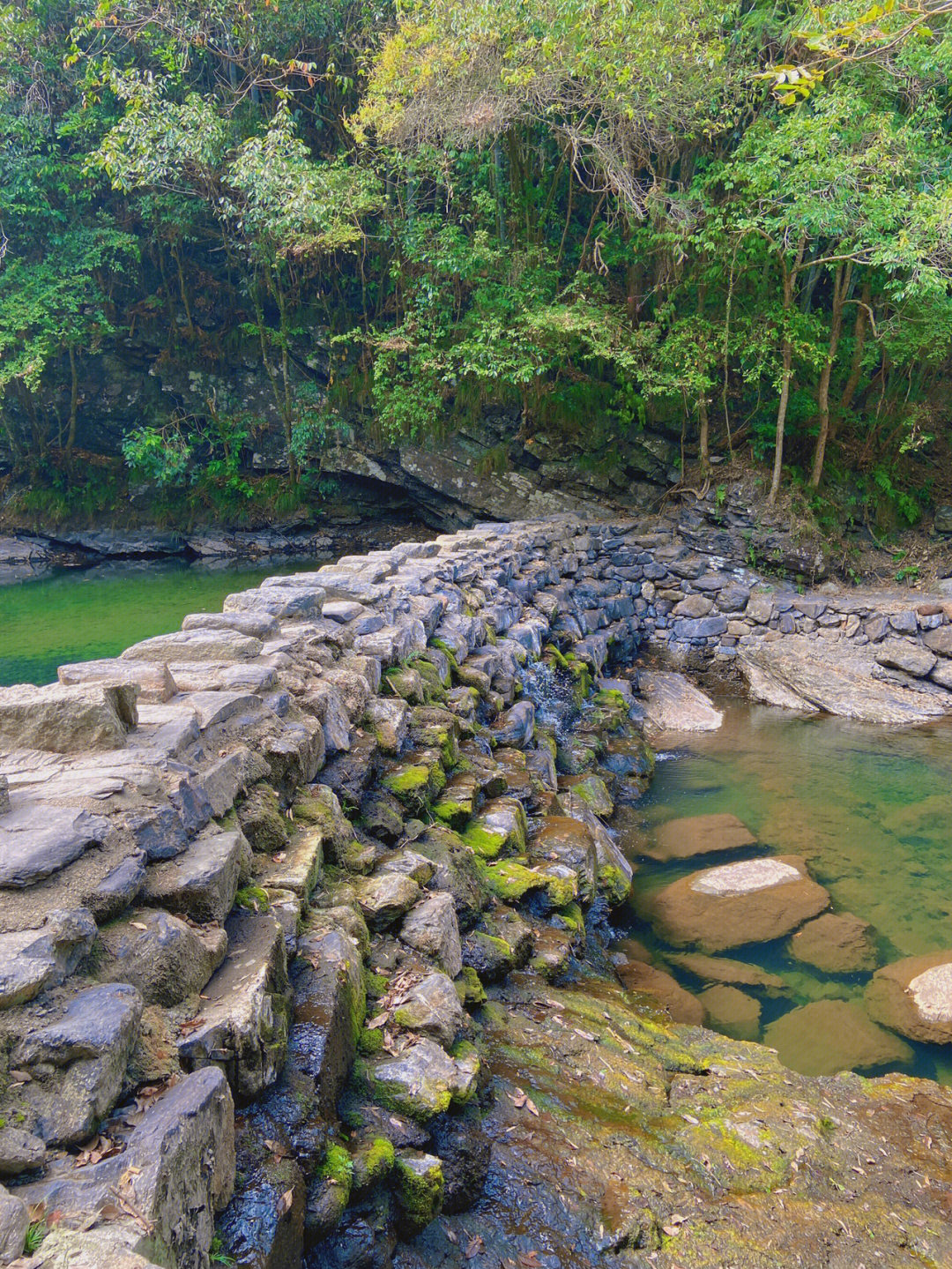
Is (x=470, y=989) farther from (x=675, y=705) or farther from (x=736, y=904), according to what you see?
(x=675, y=705)

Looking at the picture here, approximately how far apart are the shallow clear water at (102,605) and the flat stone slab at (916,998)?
6.38 meters

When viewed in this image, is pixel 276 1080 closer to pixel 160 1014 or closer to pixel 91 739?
pixel 160 1014

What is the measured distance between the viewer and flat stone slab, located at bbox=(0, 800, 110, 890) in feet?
5.85

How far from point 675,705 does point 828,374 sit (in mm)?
5546

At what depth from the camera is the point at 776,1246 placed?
2.12 m

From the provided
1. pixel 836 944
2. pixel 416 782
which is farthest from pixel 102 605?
pixel 836 944

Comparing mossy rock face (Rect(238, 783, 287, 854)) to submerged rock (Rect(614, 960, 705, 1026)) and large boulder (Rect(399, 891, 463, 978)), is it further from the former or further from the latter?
submerged rock (Rect(614, 960, 705, 1026))

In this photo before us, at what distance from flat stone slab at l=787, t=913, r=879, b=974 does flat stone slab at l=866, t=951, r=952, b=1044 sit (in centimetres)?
13

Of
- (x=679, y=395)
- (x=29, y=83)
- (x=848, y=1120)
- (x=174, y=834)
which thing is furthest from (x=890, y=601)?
(x=29, y=83)

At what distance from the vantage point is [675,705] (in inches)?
356

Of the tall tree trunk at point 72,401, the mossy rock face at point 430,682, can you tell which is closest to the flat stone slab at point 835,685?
the mossy rock face at point 430,682

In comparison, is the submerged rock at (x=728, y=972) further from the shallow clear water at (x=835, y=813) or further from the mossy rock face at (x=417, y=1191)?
the mossy rock face at (x=417, y=1191)

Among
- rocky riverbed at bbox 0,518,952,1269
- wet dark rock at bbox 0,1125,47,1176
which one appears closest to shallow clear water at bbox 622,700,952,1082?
rocky riverbed at bbox 0,518,952,1269

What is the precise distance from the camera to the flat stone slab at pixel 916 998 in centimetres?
406
